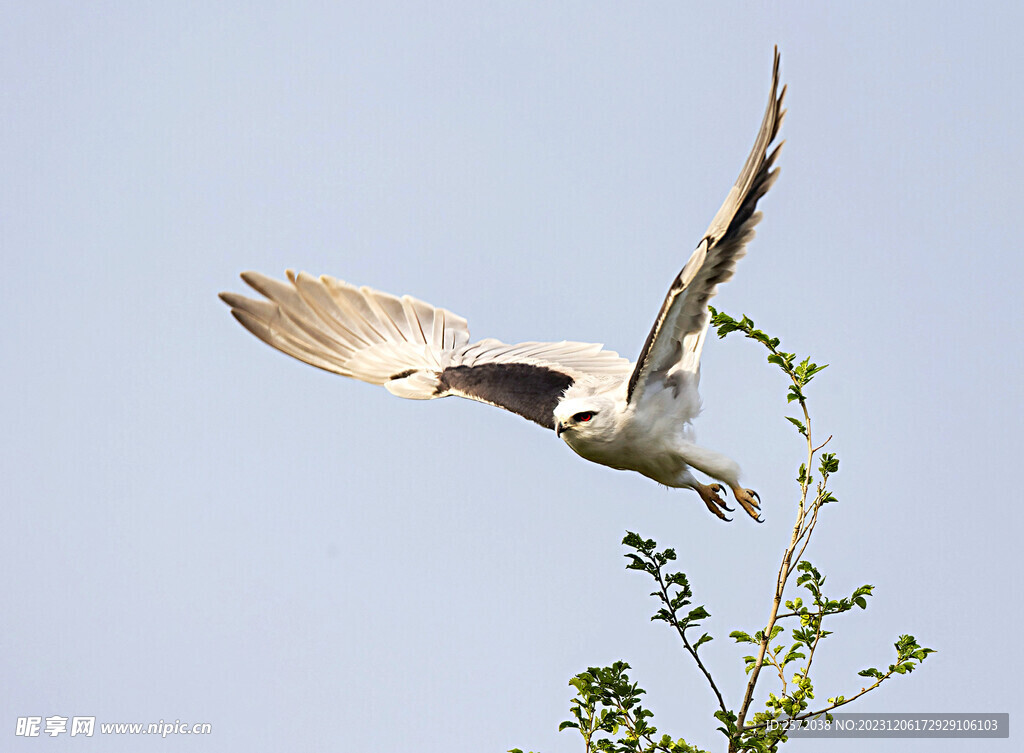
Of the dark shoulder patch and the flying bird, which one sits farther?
the dark shoulder patch

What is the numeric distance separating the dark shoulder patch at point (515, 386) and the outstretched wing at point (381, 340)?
0.19 feet

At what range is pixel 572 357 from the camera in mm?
9164

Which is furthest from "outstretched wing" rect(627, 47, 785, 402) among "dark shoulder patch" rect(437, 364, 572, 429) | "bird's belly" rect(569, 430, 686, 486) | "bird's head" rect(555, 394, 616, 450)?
"dark shoulder patch" rect(437, 364, 572, 429)

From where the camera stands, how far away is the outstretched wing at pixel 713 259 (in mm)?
5410

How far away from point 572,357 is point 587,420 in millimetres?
2571

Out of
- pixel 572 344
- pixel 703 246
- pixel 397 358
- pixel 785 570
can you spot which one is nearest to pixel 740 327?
pixel 703 246

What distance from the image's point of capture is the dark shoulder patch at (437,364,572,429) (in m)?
7.29

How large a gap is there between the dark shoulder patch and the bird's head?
0.32 m

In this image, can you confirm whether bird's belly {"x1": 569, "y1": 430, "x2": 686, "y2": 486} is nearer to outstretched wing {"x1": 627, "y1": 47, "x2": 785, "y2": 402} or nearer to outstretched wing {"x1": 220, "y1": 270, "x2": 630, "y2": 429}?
outstretched wing {"x1": 627, "y1": 47, "x2": 785, "y2": 402}

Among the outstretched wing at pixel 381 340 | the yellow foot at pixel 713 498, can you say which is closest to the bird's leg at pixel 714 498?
the yellow foot at pixel 713 498

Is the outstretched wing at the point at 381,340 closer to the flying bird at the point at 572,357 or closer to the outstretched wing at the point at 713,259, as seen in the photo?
the flying bird at the point at 572,357

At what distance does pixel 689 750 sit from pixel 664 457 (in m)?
2.57

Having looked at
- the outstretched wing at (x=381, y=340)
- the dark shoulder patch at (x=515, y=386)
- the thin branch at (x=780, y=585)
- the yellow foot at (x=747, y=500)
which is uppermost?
the outstretched wing at (x=381, y=340)

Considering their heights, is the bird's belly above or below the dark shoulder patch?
below
